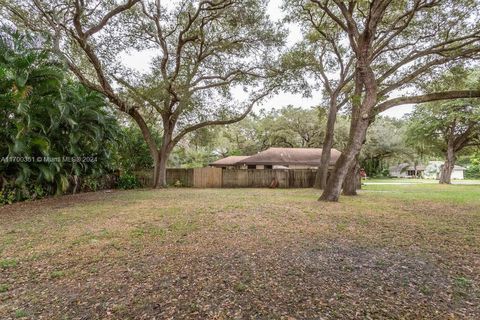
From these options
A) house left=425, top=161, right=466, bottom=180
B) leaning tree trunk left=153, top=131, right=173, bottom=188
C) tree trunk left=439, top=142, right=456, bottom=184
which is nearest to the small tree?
leaning tree trunk left=153, top=131, right=173, bottom=188

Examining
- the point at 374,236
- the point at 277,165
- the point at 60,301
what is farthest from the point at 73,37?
the point at 277,165

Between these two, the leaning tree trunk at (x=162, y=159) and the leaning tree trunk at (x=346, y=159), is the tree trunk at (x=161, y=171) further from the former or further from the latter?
the leaning tree trunk at (x=346, y=159)

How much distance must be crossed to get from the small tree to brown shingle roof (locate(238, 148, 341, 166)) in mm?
6586

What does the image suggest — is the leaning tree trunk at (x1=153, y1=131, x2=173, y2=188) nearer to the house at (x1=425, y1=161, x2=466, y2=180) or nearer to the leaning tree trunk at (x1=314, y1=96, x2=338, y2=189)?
the leaning tree trunk at (x1=314, y1=96, x2=338, y2=189)

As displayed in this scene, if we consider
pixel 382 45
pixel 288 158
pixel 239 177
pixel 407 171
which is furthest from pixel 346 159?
pixel 407 171

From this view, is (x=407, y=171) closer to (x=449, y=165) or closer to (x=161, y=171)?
(x=449, y=165)

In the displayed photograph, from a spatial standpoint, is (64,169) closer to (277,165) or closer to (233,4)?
(233,4)

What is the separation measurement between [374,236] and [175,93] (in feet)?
37.9

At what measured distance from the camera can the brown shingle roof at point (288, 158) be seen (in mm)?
21375

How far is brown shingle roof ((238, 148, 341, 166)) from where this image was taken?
2138 cm

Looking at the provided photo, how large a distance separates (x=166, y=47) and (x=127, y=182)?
8.02 m

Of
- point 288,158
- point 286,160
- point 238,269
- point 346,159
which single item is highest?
point 288,158

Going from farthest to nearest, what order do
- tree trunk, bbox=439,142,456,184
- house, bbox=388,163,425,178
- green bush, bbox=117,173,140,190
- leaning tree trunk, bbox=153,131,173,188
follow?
house, bbox=388,163,425,178, tree trunk, bbox=439,142,456,184, leaning tree trunk, bbox=153,131,173,188, green bush, bbox=117,173,140,190

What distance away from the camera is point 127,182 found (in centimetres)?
1526
